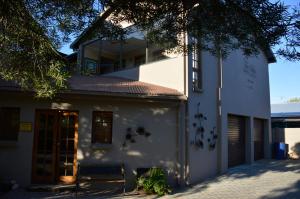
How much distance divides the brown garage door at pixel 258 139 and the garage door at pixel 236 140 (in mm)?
2176

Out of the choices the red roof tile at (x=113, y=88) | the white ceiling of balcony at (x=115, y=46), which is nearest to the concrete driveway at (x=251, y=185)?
the red roof tile at (x=113, y=88)

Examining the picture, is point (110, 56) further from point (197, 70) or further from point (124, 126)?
point (124, 126)

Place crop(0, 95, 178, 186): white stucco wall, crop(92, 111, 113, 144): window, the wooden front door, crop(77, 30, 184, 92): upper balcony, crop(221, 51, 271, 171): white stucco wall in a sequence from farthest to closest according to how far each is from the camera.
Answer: crop(221, 51, 271, 171): white stucco wall, crop(77, 30, 184, 92): upper balcony, crop(92, 111, 113, 144): window, the wooden front door, crop(0, 95, 178, 186): white stucco wall

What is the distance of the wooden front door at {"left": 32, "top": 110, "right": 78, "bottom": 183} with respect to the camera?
11492mm

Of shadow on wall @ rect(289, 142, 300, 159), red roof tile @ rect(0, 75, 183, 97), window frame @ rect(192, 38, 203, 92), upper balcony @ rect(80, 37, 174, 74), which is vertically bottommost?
shadow on wall @ rect(289, 142, 300, 159)

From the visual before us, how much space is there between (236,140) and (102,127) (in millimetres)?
7803

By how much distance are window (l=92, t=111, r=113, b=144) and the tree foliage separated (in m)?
4.43

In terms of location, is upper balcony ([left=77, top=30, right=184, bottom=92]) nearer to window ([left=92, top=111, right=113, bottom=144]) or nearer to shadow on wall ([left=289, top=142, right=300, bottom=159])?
window ([left=92, top=111, right=113, bottom=144])

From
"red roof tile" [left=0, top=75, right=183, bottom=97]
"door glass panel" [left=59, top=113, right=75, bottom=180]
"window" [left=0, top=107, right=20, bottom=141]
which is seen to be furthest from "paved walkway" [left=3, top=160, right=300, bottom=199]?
"red roof tile" [left=0, top=75, right=183, bottom=97]

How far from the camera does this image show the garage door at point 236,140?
16.2m

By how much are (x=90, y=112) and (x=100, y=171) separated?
1.98 m

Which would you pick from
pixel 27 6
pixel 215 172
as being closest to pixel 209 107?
pixel 215 172

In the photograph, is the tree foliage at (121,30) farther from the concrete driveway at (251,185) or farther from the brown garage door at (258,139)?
the brown garage door at (258,139)

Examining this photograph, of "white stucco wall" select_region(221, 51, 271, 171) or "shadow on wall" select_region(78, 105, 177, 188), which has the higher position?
"white stucco wall" select_region(221, 51, 271, 171)
